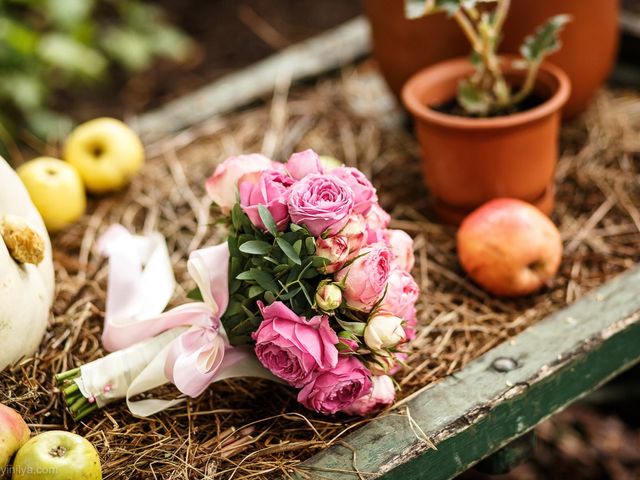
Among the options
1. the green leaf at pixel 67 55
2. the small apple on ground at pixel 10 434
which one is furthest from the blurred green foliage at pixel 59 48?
the small apple on ground at pixel 10 434

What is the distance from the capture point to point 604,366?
4.47ft

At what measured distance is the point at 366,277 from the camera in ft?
3.57

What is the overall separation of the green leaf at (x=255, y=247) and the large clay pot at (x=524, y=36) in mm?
984

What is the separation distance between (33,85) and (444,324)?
173 centimetres

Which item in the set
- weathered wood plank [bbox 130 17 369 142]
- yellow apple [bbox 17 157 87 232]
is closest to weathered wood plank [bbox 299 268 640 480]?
yellow apple [bbox 17 157 87 232]

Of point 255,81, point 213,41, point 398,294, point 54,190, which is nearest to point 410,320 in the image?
point 398,294

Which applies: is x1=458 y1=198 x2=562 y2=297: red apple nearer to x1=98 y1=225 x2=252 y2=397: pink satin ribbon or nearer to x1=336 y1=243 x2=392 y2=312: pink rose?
x1=336 y1=243 x2=392 y2=312: pink rose

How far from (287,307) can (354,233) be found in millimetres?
152

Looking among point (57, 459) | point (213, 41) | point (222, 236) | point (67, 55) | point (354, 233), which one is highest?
point (354, 233)

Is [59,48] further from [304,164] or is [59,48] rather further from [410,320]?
[410,320]

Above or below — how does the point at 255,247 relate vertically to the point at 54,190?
above

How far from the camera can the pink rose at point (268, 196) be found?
3.69 feet

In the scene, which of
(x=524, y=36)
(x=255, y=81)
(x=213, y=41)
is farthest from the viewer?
(x=213, y=41)

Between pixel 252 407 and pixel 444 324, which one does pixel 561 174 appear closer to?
pixel 444 324
